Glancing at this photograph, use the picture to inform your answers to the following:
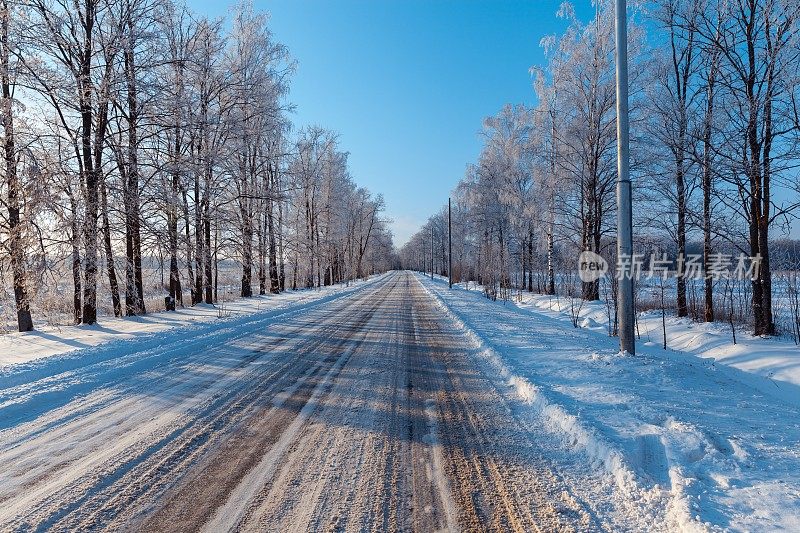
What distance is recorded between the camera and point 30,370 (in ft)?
19.5

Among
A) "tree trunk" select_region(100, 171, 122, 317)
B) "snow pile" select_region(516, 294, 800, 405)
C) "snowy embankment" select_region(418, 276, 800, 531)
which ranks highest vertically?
"tree trunk" select_region(100, 171, 122, 317)

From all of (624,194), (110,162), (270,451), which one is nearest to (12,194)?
(110,162)

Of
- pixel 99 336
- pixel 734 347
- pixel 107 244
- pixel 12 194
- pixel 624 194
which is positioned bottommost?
pixel 734 347

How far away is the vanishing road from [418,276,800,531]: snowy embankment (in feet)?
1.60

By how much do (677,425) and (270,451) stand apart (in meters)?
3.61

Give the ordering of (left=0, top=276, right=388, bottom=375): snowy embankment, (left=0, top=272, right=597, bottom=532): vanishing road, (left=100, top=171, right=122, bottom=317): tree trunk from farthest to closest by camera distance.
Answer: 1. (left=100, top=171, right=122, bottom=317): tree trunk
2. (left=0, top=276, right=388, bottom=375): snowy embankment
3. (left=0, top=272, right=597, bottom=532): vanishing road

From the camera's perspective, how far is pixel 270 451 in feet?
11.2

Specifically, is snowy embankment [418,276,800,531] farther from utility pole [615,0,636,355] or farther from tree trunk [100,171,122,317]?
tree trunk [100,171,122,317]

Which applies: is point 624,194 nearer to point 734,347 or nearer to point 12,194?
point 734,347

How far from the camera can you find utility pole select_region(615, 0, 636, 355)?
251 inches

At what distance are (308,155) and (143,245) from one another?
19.4 m

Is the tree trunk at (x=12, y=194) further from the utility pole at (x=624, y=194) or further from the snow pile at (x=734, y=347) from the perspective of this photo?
the snow pile at (x=734, y=347)

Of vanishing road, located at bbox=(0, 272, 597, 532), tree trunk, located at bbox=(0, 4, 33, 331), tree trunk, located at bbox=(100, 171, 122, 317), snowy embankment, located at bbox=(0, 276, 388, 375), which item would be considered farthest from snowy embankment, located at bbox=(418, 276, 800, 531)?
tree trunk, located at bbox=(0, 4, 33, 331)

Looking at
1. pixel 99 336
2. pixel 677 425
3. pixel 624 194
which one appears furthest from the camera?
pixel 99 336
